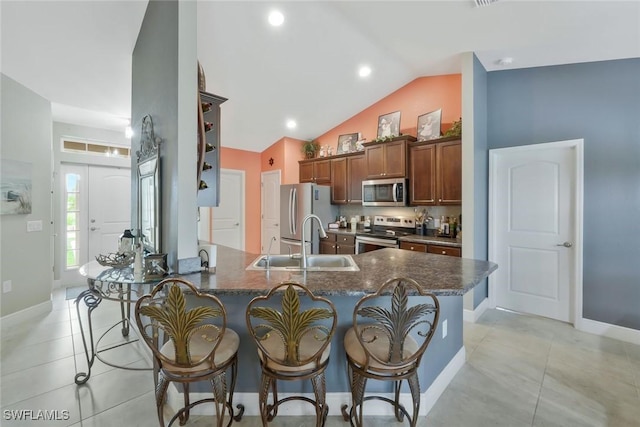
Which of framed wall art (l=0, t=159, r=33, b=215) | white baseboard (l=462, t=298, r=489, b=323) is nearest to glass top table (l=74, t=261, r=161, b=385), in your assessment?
framed wall art (l=0, t=159, r=33, b=215)

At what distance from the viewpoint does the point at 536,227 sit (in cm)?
336

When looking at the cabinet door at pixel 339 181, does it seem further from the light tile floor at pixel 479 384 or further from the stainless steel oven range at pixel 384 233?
the light tile floor at pixel 479 384

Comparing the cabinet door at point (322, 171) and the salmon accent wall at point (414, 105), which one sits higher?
the salmon accent wall at point (414, 105)

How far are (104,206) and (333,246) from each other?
404 cm

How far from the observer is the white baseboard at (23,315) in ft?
10.1

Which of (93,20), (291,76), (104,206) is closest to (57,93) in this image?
(93,20)

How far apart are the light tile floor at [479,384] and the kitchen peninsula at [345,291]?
192 mm

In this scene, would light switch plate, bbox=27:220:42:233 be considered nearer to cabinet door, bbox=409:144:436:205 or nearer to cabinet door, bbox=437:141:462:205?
cabinet door, bbox=409:144:436:205

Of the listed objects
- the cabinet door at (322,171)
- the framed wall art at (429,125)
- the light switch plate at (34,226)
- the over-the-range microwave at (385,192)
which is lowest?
the light switch plate at (34,226)

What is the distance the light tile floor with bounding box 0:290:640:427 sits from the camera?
179 cm

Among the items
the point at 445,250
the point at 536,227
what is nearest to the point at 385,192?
the point at 445,250

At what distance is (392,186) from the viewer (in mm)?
4254

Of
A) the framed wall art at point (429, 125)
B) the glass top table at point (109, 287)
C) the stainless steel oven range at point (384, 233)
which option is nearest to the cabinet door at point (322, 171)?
the stainless steel oven range at point (384, 233)

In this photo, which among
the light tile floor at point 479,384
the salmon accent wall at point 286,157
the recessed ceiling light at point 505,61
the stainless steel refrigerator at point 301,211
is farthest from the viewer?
the salmon accent wall at point 286,157
